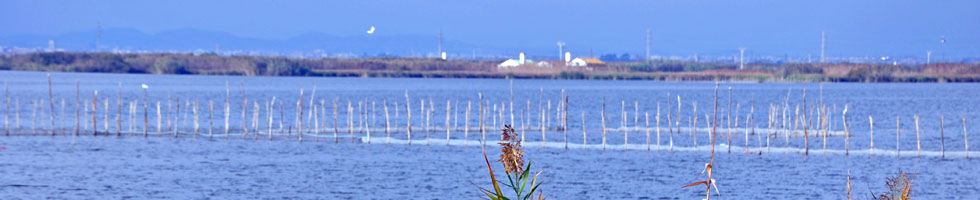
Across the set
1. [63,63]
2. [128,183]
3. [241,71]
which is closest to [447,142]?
[128,183]

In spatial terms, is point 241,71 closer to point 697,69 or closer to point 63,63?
point 63,63

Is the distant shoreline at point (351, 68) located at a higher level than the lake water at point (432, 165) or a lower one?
higher

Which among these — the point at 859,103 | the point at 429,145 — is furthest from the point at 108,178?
the point at 859,103

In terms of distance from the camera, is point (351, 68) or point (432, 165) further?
point (351, 68)

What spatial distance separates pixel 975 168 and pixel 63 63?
346 feet

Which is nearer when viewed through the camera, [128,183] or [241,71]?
[128,183]

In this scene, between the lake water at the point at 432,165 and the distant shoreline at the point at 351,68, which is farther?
the distant shoreline at the point at 351,68

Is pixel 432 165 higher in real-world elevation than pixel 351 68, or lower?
lower

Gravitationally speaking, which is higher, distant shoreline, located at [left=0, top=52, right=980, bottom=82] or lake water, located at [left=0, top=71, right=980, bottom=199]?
distant shoreline, located at [left=0, top=52, right=980, bottom=82]

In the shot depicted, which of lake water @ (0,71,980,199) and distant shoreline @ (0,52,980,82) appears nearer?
lake water @ (0,71,980,199)

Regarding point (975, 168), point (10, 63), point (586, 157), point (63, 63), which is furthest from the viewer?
point (10, 63)

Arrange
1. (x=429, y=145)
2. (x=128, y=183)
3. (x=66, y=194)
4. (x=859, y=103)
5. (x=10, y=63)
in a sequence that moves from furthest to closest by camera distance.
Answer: (x=10, y=63)
(x=859, y=103)
(x=429, y=145)
(x=128, y=183)
(x=66, y=194)

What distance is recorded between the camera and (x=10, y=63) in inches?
5025

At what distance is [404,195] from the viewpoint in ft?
65.1
